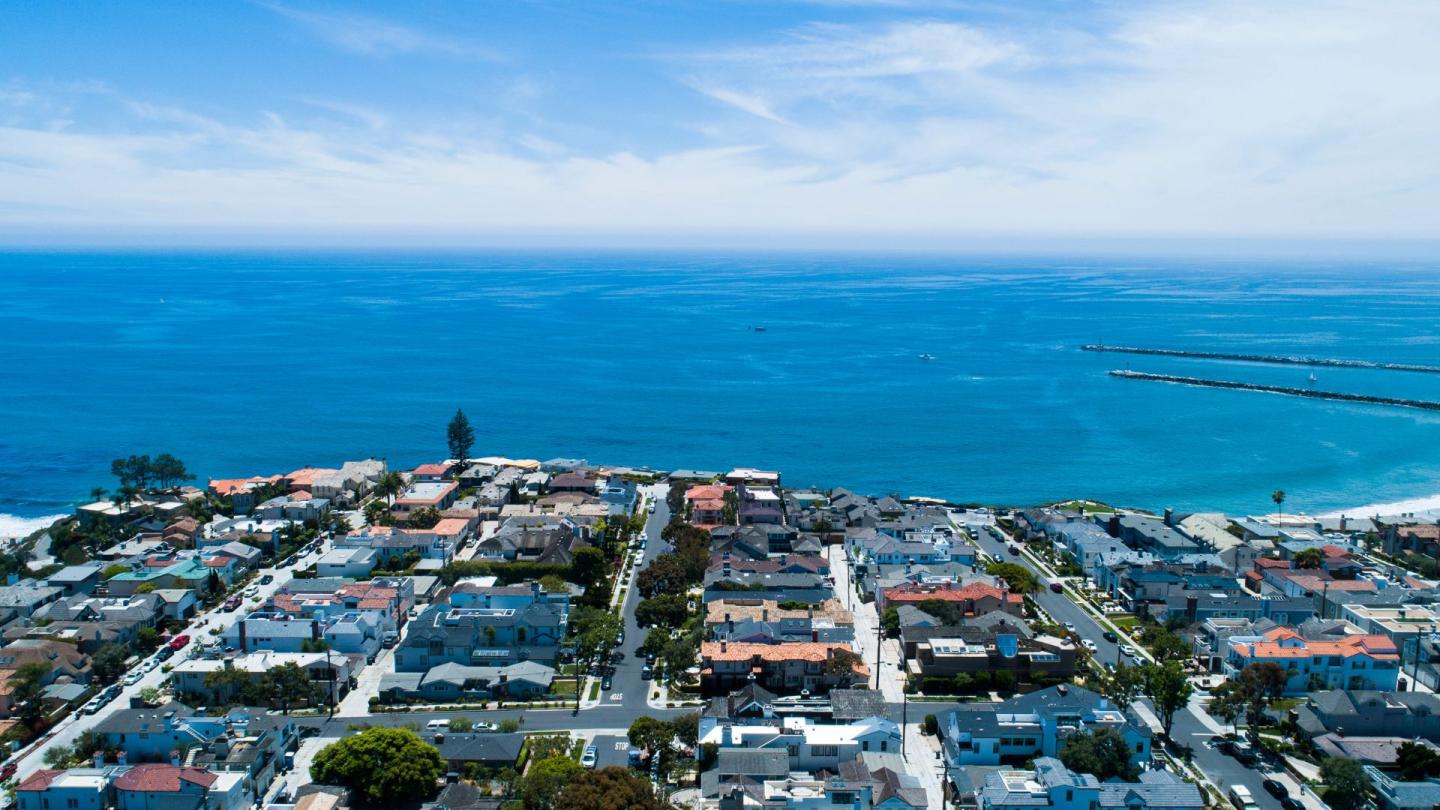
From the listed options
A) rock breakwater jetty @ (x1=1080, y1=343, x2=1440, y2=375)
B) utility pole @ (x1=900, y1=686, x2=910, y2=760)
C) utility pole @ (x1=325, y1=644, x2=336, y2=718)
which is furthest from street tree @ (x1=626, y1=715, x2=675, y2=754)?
rock breakwater jetty @ (x1=1080, y1=343, x2=1440, y2=375)

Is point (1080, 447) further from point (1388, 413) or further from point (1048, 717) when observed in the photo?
point (1048, 717)

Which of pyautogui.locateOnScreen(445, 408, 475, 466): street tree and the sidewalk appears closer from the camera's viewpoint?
the sidewalk

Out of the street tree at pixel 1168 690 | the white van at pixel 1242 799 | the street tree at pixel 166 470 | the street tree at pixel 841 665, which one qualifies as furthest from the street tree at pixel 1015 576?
the street tree at pixel 166 470

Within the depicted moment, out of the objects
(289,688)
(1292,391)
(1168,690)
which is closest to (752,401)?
(1292,391)

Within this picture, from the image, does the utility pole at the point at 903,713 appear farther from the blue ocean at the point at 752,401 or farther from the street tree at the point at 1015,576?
the blue ocean at the point at 752,401

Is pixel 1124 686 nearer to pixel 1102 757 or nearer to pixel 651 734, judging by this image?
pixel 1102 757

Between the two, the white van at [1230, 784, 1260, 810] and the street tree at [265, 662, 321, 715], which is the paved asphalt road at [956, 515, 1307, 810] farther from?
the street tree at [265, 662, 321, 715]

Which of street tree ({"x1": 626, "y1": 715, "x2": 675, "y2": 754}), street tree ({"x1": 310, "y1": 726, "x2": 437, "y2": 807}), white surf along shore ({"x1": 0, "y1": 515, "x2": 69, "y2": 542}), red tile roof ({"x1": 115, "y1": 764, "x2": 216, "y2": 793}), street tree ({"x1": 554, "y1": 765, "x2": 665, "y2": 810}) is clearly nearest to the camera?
street tree ({"x1": 554, "y1": 765, "x2": 665, "y2": 810})

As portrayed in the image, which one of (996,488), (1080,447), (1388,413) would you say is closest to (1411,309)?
(1388,413)
